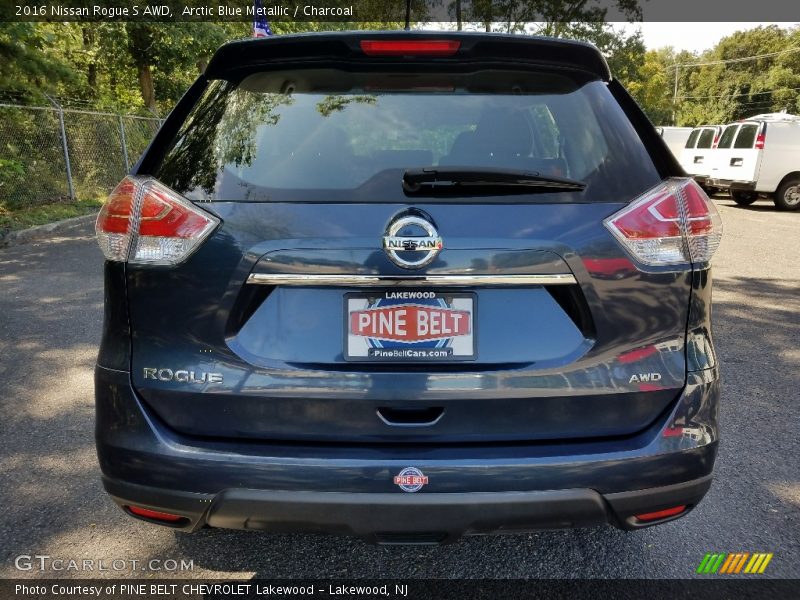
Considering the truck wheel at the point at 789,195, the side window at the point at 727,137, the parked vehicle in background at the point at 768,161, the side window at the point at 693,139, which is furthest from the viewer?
the side window at the point at 693,139

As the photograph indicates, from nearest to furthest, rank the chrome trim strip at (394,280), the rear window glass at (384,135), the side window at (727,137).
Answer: the chrome trim strip at (394,280), the rear window glass at (384,135), the side window at (727,137)

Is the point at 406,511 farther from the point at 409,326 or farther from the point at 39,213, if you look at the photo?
the point at 39,213

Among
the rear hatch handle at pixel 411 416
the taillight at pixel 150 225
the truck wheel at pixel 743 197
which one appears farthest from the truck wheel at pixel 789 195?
Answer: the taillight at pixel 150 225

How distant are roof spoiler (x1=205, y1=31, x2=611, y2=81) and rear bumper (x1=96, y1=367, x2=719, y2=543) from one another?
1054 millimetres

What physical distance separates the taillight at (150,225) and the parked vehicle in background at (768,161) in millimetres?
16425

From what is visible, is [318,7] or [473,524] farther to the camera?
[318,7]

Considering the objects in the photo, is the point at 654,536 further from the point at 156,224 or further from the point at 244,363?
the point at 156,224

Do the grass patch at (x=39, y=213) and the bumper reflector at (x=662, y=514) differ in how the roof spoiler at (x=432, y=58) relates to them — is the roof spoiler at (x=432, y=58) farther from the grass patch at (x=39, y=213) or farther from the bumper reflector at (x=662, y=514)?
the grass patch at (x=39, y=213)

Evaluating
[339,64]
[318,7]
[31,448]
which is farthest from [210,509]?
[318,7]

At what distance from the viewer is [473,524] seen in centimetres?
176

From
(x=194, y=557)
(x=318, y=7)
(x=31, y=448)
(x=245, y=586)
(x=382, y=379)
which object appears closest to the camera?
(x=382, y=379)

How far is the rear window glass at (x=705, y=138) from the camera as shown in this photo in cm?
1855

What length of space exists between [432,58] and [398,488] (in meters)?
1.26

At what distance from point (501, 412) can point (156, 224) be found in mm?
1089
